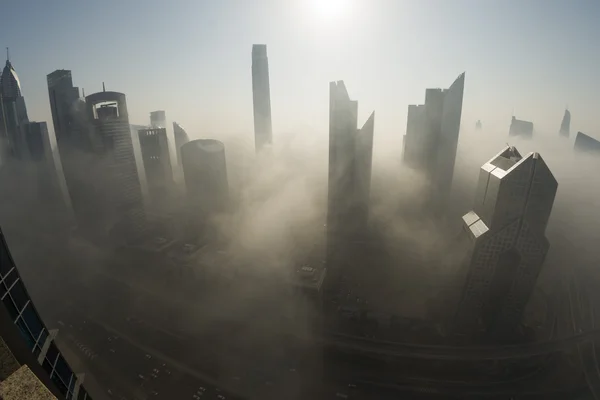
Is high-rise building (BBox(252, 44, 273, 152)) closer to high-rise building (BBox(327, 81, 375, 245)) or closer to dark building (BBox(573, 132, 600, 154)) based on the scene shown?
high-rise building (BBox(327, 81, 375, 245))

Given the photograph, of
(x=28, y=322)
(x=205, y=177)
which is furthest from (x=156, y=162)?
(x=28, y=322)

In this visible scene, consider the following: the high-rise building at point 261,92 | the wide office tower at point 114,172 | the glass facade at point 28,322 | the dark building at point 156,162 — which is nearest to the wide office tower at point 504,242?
the glass facade at point 28,322

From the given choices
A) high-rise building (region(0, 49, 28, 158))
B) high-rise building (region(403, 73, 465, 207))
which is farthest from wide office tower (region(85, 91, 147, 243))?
high-rise building (region(403, 73, 465, 207))

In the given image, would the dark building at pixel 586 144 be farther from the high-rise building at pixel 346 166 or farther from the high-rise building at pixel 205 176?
the high-rise building at pixel 205 176

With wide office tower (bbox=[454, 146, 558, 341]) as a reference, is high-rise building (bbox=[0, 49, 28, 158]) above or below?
above

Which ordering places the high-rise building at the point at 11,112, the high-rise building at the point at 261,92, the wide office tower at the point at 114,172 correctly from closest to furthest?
the wide office tower at the point at 114,172 → the high-rise building at the point at 11,112 → the high-rise building at the point at 261,92

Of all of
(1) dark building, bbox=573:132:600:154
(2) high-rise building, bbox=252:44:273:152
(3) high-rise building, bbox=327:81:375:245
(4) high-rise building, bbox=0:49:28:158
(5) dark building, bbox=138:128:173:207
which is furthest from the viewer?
(2) high-rise building, bbox=252:44:273:152

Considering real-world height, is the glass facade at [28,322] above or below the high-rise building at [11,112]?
below
